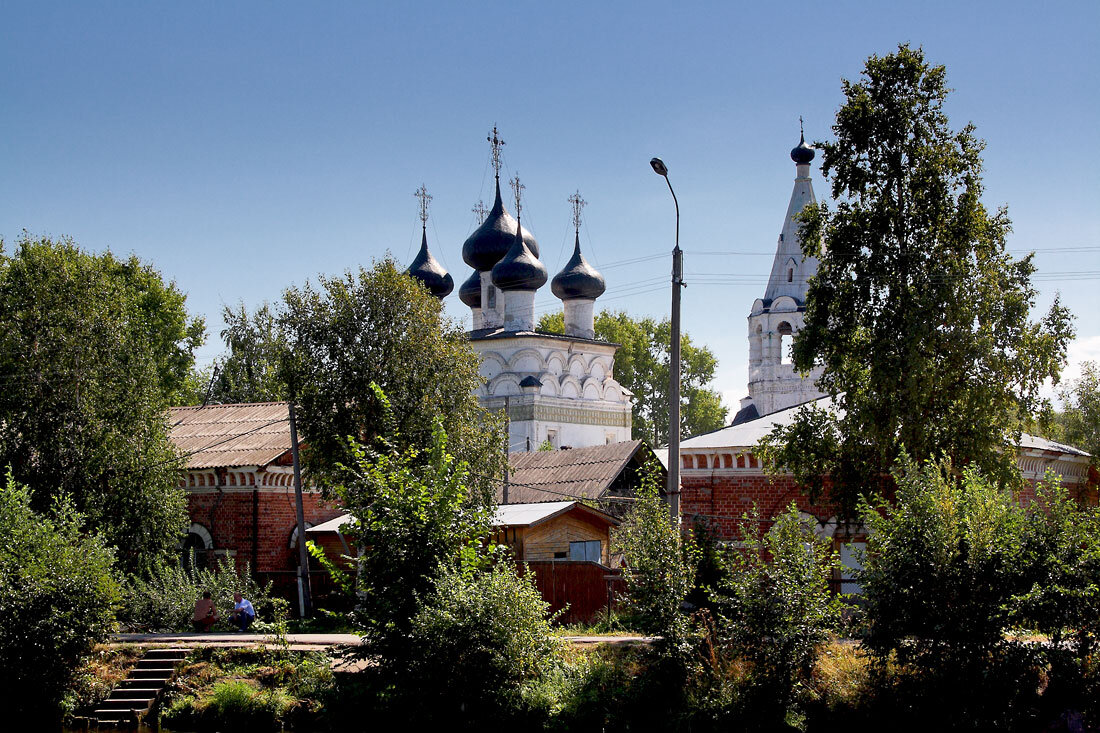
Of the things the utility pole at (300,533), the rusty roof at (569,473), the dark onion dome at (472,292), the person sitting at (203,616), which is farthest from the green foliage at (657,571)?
the dark onion dome at (472,292)

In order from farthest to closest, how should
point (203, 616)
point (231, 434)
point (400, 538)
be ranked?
point (231, 434) → point (203, 616) → point (400, 538)

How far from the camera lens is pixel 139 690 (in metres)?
17.0

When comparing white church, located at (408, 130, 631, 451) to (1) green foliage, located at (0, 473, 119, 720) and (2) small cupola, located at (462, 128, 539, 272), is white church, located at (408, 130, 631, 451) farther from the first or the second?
(1) green foliage, located at (0, 473, 119, 720)

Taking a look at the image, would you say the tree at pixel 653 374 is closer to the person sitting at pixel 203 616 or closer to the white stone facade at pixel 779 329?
the white stone facade at pixel 779 329

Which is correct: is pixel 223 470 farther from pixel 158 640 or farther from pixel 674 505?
pixel 674 505

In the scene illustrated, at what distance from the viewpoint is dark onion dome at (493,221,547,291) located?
4747 centimetres

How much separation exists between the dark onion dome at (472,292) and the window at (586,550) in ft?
98.1

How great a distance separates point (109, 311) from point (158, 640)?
322 inches

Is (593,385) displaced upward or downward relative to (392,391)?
upward

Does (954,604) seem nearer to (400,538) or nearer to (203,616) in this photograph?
(400,538)

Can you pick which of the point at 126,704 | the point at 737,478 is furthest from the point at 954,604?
the point at 126,704

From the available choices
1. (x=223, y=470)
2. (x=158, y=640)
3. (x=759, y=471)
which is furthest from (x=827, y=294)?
(x=223, y=470)

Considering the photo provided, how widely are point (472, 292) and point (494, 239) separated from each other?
4.14 metres

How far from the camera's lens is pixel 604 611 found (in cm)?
1958
